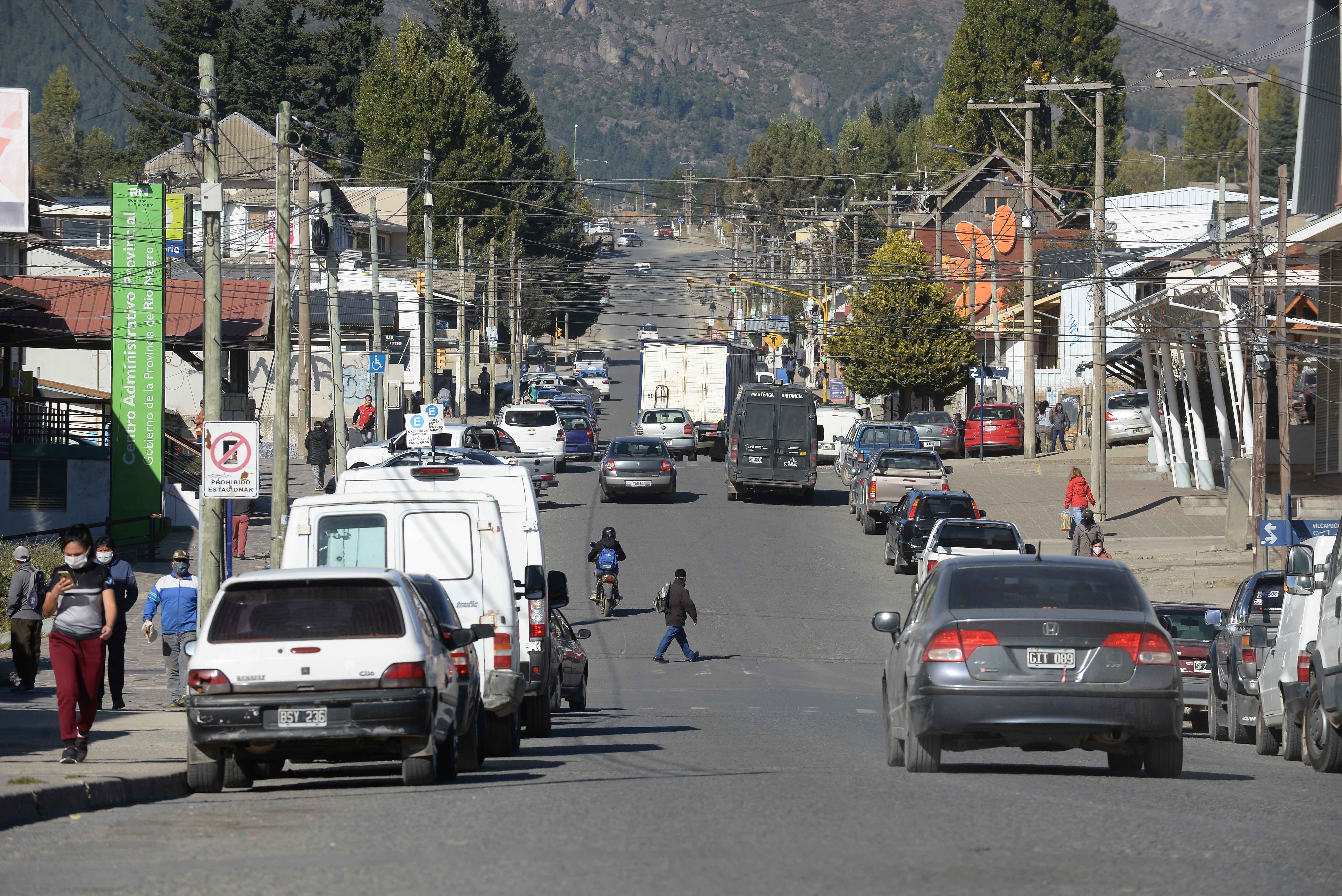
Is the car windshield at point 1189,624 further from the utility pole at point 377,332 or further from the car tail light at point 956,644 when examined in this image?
the utility pole at point 377,332

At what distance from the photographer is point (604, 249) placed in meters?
169

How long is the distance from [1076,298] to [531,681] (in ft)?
181

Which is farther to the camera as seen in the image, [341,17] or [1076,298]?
[341,17]

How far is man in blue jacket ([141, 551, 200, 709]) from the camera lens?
1767 cm

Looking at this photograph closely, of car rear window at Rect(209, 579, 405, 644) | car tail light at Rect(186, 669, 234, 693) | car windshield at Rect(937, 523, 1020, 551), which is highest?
car rear window at Rect(209, 579, 405, 644)

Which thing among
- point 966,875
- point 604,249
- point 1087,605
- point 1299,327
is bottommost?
A: point 966,875

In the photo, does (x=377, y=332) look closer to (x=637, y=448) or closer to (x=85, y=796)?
(x=637, y=448)

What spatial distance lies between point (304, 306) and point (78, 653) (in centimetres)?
3175

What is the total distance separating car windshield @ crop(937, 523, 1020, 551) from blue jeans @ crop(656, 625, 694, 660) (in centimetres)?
528

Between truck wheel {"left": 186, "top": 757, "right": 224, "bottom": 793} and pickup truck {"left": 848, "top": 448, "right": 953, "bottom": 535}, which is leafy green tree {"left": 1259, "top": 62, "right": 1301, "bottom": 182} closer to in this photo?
pickup truck {"left": 848, "top": 448, "right": 953, "bottom": 535}

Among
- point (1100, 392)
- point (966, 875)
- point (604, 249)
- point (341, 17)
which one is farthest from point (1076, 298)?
point (604, 249)

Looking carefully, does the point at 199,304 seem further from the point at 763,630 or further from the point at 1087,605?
the point at 1087,605

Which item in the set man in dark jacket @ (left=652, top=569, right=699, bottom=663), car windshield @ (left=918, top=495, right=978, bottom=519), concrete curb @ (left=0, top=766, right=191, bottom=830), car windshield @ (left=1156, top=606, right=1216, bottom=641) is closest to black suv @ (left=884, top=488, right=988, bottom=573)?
car windshield @ (left=918, top=495, right=978, bottom=519)

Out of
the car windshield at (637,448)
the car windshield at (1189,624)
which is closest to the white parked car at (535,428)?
the car windshield at (637,448)
